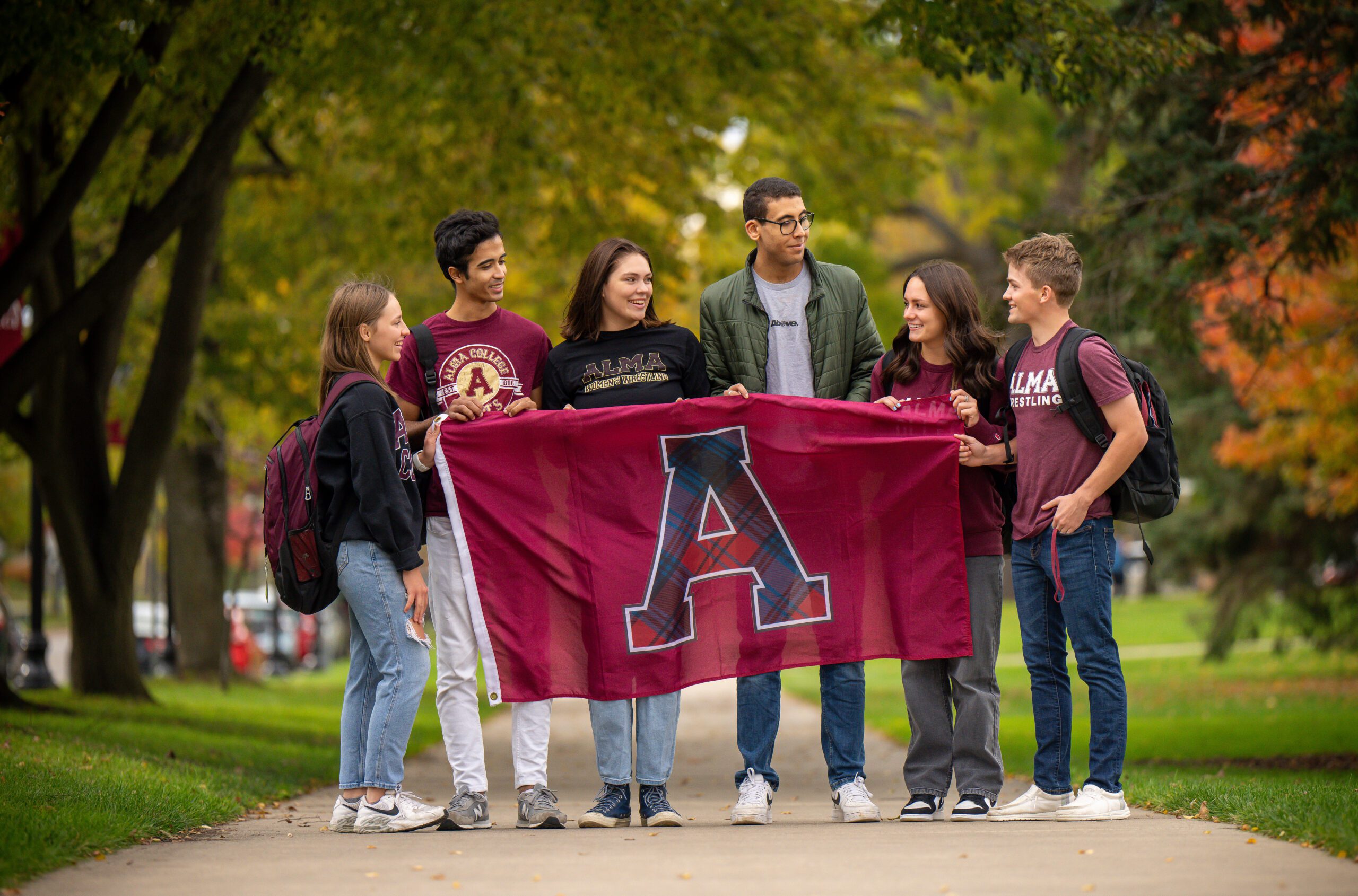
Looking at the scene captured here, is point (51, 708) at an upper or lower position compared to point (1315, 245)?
lower

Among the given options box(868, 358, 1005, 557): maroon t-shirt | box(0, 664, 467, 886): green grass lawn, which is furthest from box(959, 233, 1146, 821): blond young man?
box(0, 664, 467, 886): green grass lawn

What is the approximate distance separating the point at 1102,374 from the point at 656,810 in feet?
8.85

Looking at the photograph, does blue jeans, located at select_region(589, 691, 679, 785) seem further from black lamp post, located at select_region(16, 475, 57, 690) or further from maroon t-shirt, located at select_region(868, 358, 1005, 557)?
black lamp post, located at select_region(16, 475, 57, 690)

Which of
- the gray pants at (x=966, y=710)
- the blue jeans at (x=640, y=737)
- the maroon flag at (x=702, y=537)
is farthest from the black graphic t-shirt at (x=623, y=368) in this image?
the gray pants at (x=966, y=710)

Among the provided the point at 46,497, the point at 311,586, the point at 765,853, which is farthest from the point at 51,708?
the point at 765,853

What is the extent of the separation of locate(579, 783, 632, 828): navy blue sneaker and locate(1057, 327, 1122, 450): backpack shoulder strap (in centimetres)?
251

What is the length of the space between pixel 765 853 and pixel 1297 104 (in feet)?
23.4

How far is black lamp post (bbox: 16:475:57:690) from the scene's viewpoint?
1476 cm

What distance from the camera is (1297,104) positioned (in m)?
9.90

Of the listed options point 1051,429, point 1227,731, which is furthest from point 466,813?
point 1227,731

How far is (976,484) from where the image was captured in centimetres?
670

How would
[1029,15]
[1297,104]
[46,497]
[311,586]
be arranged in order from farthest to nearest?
[46,497] < [1297,104] < [1029,15] < [311,586]

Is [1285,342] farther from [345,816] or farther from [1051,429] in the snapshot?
[345,816]

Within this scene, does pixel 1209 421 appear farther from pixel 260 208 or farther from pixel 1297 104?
pixel 260 208
